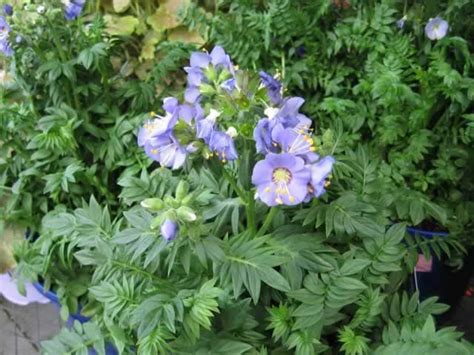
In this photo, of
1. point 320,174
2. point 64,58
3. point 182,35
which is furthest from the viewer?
point 182,35

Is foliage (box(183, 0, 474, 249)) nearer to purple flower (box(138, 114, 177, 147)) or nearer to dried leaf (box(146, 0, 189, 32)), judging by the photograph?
dried leaf (box(146, 0, 189, 32))

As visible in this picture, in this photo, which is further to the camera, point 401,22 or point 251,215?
point 401,22

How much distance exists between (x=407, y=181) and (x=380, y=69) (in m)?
0.31

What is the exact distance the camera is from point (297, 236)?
42.9 inches

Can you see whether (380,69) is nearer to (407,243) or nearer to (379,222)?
(407,243)

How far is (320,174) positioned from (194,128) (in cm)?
21

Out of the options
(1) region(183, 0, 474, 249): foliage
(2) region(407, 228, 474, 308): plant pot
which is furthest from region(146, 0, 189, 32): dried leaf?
(2) region(407, 228, 474, 308): plant pot

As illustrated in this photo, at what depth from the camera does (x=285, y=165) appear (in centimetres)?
91

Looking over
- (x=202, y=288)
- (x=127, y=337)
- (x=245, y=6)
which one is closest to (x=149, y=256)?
(x=202, y=288)

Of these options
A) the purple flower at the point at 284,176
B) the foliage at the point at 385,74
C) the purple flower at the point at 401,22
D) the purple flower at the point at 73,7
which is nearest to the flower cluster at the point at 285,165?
the purple flower at the point at 284,176

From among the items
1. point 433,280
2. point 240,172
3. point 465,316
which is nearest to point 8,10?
point 240,172

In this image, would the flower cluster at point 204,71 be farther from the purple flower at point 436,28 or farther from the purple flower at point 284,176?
the purple flower at point 436,28

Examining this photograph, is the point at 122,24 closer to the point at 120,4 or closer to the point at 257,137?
the point at 120,4

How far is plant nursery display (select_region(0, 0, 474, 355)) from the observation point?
1000 mm
